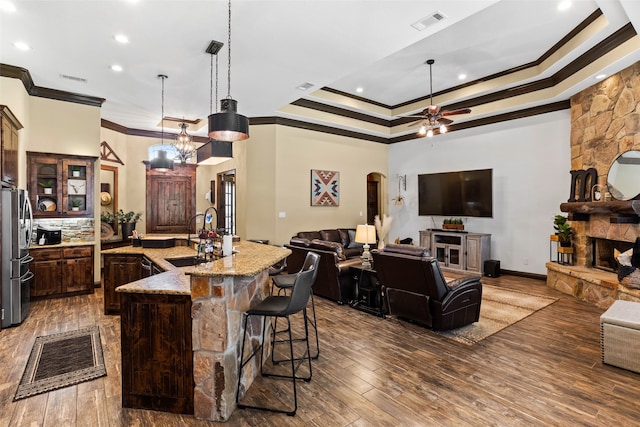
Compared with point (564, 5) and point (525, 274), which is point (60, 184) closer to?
point (564, 5)

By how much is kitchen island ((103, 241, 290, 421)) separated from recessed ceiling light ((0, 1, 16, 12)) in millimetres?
3016

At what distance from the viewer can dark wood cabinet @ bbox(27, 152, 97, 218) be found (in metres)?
5.34

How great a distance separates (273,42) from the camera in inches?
154

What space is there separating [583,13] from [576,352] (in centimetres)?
410

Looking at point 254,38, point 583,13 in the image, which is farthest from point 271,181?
point 583,13

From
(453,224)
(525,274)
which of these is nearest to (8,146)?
(453,224)

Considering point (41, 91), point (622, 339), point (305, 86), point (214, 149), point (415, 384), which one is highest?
point (305, 86)

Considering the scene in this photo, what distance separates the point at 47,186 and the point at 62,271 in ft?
4.70

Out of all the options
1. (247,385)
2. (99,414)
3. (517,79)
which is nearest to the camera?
(99,414)

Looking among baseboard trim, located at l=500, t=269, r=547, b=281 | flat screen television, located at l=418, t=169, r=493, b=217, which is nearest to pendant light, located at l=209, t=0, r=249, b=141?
flat screen television, located at l=418, t=169, r=493, b=217

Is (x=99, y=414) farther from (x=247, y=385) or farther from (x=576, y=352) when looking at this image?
(x=576, y=352)

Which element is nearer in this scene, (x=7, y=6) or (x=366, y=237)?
(x=7, y=6)

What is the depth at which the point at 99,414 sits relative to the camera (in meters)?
2.40

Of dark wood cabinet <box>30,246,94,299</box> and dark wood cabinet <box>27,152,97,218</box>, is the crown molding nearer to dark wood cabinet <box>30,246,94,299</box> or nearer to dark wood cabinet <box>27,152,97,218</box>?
dark wood cabinet <box>27,152,97,218</box>
